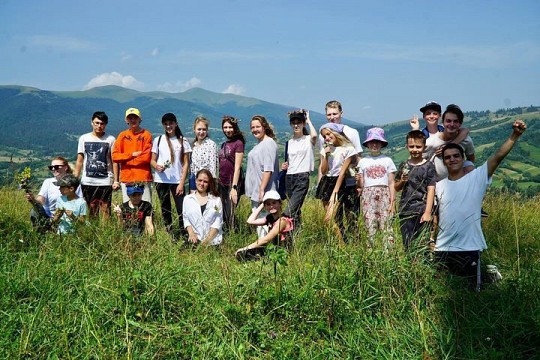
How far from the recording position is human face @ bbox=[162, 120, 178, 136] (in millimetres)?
6938

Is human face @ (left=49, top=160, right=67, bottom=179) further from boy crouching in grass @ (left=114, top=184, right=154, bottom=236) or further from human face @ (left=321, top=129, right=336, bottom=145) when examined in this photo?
human face @ (left=321, top=129, right=336, bottom=145)

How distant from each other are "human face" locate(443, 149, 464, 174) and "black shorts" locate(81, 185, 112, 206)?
15.3ft

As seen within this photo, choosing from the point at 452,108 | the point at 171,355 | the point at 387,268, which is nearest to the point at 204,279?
the point at 171,355

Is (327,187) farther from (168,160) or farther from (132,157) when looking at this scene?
(132,157)

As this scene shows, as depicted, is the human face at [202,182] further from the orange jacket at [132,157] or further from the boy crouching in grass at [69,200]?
the boy crouching in grass at [69,200]

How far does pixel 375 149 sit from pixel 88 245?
3.52m

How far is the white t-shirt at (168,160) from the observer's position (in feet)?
22.6

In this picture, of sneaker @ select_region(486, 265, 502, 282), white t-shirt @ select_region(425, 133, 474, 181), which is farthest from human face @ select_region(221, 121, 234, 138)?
sneaker @ select_region(486, 265, 502, 282)

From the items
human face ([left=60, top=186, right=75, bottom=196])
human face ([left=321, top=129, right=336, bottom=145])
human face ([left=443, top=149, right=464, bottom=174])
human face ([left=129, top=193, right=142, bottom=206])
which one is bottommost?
human face ([left=129, top=193, right=142, bottom=206])

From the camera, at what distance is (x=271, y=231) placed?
217 inches

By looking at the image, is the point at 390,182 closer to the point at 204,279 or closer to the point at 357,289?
the point at 357,289

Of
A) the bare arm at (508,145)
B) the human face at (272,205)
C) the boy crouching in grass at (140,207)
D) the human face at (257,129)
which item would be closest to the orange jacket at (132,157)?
the boy crouching in grass at (140,207)

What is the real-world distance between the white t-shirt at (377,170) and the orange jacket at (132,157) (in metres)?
3.19

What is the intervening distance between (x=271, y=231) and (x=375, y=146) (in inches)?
65.3
